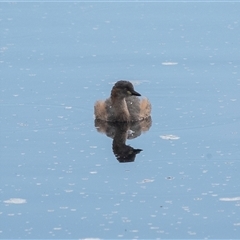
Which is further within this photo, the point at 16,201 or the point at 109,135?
the point at 109,135

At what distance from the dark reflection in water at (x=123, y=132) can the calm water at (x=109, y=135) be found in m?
0.09

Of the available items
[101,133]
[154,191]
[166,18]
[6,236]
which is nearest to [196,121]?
[101,133]

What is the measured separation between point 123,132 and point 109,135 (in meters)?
0.29

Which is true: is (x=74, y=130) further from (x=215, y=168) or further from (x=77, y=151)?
(x=215, y=168)

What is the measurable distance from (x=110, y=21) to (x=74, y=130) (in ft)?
19.9

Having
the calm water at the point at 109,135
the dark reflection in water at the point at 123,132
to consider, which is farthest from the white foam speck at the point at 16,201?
the dark reflection in water at the point at 123,132

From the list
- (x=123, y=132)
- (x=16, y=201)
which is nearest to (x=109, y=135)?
(x=123, y=132)

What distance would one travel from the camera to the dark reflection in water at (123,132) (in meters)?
11.5

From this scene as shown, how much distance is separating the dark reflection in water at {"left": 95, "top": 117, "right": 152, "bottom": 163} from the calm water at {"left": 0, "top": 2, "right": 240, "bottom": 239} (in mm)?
94

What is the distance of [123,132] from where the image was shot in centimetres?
1276

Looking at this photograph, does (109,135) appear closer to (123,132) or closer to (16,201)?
(123,132)

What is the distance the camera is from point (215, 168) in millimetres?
10750

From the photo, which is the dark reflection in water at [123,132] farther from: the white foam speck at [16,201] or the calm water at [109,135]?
the white foam speck at [16,201]

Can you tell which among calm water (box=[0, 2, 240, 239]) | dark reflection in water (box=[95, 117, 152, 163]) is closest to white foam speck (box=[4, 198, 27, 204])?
calm water (box=[0, 2, 240, 239])
